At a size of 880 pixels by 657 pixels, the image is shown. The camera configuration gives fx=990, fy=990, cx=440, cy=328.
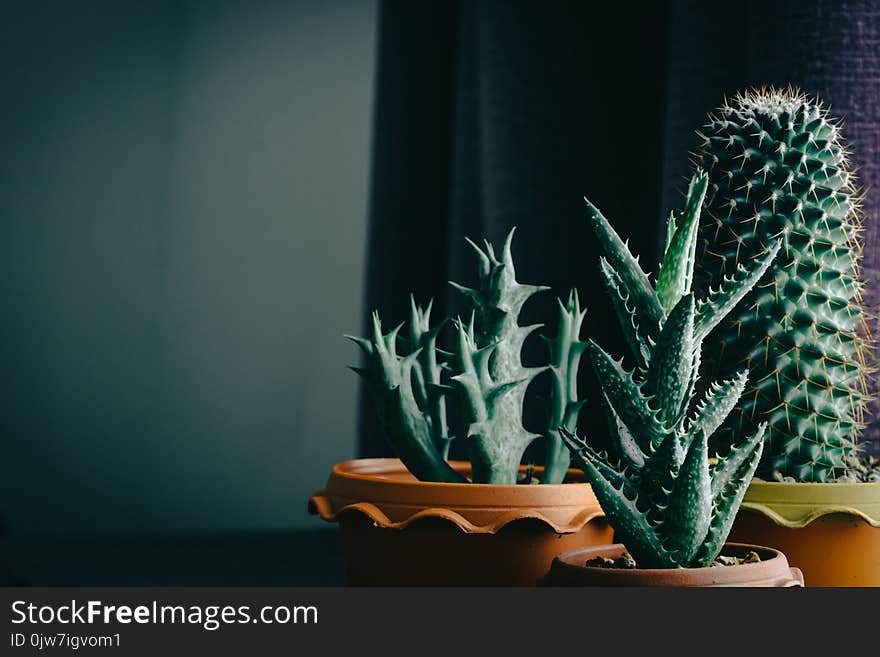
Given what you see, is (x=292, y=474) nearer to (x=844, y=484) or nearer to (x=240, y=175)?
(x=240, y=175)

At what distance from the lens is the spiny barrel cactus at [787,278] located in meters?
0.56

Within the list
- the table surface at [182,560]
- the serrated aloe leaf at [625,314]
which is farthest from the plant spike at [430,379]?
the table surface at [182,560]

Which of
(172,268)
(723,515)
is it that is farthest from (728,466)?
(172,268)

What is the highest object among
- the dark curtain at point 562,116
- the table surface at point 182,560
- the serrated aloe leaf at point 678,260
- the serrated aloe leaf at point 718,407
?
the dark curtain at point 562,116

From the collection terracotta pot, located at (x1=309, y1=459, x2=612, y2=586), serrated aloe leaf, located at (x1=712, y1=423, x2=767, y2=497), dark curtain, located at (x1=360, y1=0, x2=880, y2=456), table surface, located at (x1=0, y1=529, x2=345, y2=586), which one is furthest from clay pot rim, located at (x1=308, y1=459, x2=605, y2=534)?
table surface, located at (x1=0, y1=529, x2=345, y2=586)

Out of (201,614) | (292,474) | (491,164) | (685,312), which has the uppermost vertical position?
(491,164)

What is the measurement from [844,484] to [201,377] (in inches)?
91.2

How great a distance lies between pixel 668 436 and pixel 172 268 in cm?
242

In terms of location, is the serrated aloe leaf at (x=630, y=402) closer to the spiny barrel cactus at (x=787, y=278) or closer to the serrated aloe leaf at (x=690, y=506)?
the serrated aloe leaf at (x=690, y=506)

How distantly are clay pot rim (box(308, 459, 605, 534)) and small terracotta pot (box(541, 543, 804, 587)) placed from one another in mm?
58

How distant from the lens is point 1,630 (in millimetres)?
456

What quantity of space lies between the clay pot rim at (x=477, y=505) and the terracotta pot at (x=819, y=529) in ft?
0.30

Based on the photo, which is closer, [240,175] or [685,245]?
[685,245]

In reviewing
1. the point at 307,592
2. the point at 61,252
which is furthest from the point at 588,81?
the point at 61,252
